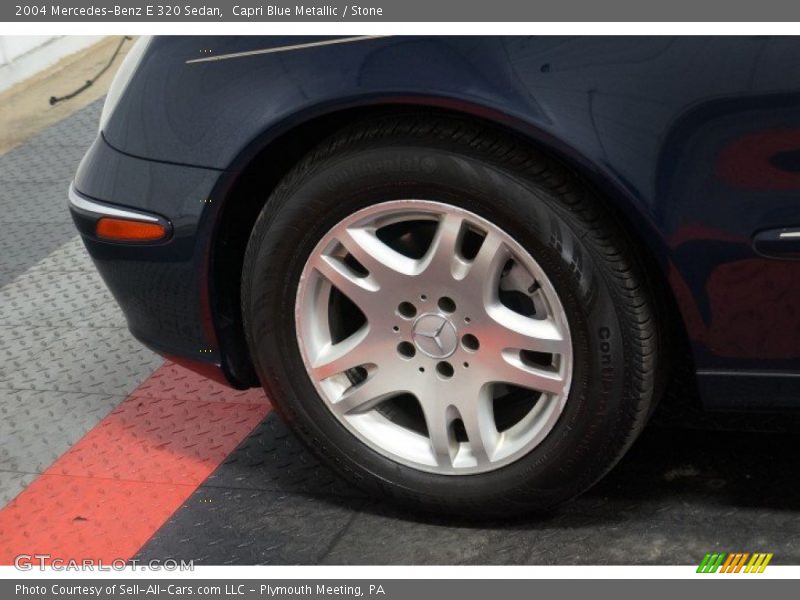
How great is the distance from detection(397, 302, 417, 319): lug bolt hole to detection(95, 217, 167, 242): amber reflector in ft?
1.58

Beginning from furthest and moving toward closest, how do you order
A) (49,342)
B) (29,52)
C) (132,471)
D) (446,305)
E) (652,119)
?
(29,52), (49,342), (132,471), (446,305), (652,119)

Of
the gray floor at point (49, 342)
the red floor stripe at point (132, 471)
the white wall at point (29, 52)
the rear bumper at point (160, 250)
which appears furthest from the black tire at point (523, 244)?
the white wall at point (29, 52)

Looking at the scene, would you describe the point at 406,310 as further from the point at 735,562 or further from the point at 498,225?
the point at 735,562

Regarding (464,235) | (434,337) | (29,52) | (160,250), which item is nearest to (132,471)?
(160,250)

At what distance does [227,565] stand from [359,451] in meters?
0.33

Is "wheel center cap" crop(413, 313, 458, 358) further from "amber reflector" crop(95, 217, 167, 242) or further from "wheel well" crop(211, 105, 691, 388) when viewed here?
"amber reflector" crop(95, 217, 167, 242)

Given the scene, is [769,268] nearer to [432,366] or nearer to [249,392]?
[432,366]

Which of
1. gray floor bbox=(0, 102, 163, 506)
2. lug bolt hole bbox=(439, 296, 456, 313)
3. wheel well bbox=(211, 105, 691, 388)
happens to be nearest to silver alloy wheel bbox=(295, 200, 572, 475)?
lug bolt hole bbox=(439, 296, 456, 313)

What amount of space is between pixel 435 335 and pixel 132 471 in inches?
35.8

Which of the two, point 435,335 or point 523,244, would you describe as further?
point 435,335

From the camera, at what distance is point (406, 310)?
239cm

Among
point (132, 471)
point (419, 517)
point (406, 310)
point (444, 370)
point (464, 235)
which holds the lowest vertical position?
point (132, 471)

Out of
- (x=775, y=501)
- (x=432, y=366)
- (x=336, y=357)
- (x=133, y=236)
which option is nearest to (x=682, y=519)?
(x=775, y=501)

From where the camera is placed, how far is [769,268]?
2.13 metres
